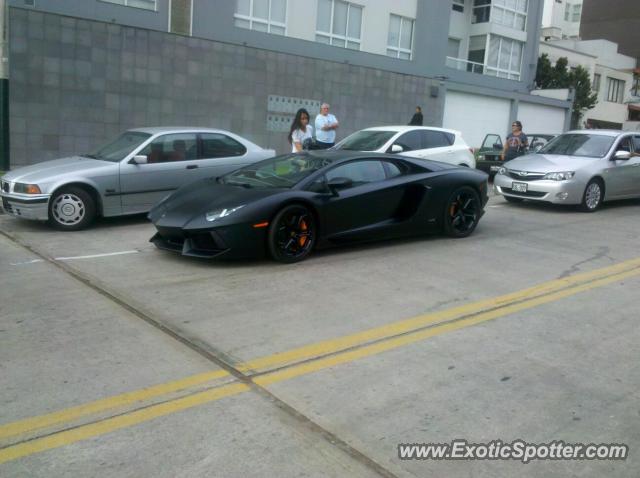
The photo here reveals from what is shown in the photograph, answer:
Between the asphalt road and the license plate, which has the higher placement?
the license plate

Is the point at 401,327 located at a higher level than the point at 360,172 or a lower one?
lower

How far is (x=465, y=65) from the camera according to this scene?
30156 millimetres

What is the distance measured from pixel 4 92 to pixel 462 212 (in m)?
10.5

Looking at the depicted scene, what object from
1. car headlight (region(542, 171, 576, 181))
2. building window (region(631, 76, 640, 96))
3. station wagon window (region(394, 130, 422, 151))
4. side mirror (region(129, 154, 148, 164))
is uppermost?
building window (region(631, 76, 640, 96))

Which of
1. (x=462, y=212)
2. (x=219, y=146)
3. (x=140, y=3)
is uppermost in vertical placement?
(x=140, y=3)

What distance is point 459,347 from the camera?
465 cm

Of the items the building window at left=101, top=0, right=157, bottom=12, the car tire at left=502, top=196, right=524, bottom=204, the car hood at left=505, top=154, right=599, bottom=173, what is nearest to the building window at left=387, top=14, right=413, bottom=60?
the building window at left=101, top=0, right=157, bottom=12

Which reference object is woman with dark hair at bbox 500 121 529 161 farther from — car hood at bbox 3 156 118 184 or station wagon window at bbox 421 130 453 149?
car hood at bbox 3 156 118 184

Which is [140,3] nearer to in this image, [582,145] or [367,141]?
[367,141]

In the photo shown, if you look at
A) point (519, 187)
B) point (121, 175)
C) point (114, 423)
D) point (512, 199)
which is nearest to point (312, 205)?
point (121, 175)

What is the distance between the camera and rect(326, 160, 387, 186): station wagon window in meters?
7.36

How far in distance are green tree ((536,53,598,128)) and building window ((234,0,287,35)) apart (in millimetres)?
21159

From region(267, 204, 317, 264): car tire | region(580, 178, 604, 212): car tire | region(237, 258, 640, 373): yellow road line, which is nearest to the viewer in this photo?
region(237, 258, 640, 373): yellow road line

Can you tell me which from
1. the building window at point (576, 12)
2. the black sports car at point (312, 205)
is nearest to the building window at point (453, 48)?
the black sports car at point (312, 205)
